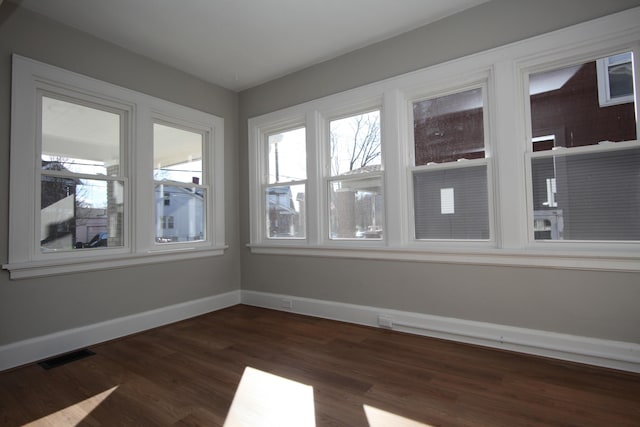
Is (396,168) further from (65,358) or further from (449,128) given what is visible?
(65,358)

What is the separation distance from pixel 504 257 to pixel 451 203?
0.63 m

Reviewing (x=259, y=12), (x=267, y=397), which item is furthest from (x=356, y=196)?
(x=267, y=397)

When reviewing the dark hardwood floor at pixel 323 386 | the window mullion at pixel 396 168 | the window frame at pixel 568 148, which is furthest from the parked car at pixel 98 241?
the window frame at pixel 568 148

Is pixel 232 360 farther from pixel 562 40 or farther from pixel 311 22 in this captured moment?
pixel 562 40

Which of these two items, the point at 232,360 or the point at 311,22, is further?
the point at 311,22

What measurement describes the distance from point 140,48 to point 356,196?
265 cm

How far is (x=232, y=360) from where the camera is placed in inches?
104

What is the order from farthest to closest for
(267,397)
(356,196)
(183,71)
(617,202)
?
(183,71), (356,196), (617,202), (267,397)

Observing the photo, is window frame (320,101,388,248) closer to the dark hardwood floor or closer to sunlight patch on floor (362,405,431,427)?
the dark hardwood floor

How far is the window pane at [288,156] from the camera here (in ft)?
13.3

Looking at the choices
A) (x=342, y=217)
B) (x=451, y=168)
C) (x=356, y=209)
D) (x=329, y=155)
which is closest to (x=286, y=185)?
(x=329, y=155)

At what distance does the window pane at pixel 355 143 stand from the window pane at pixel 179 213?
5.60 feet

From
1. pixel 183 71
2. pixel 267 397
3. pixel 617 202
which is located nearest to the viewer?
pixel 267 397

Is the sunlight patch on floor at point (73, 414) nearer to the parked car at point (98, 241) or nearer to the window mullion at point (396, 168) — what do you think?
the parked car at point (98, 241)
